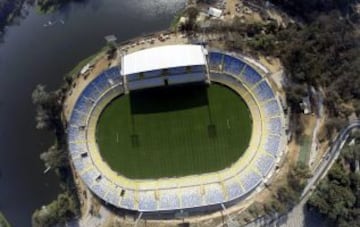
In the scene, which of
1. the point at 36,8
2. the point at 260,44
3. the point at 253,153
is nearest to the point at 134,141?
the point at 253,153

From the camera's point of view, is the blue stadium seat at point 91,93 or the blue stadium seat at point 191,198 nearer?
the blue stadium seat at point 191,198

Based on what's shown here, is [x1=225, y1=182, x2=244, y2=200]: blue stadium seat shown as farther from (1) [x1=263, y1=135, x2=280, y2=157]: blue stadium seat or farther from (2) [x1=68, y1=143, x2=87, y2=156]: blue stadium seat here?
(2) [x1=68, y1=143, x2=87, y2=156]: blue stadium seat

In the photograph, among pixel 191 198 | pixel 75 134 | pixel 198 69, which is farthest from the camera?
pixel 75 134

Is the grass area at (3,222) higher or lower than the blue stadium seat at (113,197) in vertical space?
lower

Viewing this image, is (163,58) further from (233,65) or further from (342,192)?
(342,192)

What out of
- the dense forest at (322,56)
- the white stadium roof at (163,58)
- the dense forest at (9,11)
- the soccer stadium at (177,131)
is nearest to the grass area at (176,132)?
the soccer stadium at (177,131)

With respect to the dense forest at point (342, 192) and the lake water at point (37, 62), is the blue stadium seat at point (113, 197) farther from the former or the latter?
the dense forest at point (342, 192)

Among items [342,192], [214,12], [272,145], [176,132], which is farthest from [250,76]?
[342,192]
